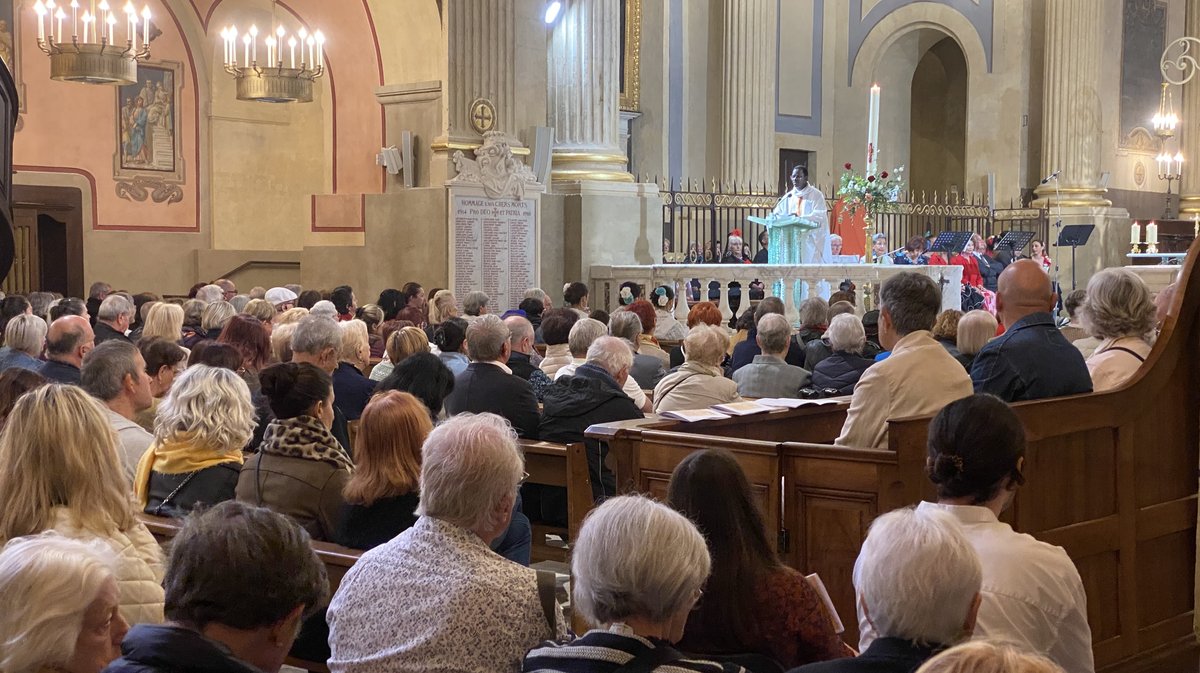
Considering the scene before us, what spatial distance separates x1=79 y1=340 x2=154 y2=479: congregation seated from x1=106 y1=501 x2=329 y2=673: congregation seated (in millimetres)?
2545

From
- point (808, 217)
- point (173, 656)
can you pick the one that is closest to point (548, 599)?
point (173, 656)

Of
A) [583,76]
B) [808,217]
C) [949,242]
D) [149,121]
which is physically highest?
[583,76]

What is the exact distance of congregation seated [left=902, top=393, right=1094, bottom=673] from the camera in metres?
3.13

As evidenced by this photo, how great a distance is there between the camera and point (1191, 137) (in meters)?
23.5

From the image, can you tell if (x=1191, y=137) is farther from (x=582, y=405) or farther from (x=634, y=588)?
(x=634, y=588)

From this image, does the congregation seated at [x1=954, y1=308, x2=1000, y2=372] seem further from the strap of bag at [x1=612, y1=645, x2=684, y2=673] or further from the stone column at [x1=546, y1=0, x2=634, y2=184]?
the stone column at [x1=546, y1=0, x2=634, y2=184]

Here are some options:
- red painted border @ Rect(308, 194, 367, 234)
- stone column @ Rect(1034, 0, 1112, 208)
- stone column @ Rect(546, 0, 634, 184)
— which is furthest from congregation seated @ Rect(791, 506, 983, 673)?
stone column @ Rect(1034, 0, 1112, 208)

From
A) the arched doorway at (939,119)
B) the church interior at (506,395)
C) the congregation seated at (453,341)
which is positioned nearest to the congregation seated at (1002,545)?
the church interior at (506,395)

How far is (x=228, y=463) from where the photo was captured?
430 cm

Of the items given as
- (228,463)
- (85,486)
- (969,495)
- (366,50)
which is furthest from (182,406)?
(366,50)

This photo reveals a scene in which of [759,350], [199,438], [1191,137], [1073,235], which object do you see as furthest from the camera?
[1191,137]

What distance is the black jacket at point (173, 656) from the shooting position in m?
2.10

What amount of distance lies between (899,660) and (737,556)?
23.4 inches

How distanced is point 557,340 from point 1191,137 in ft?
63.9
